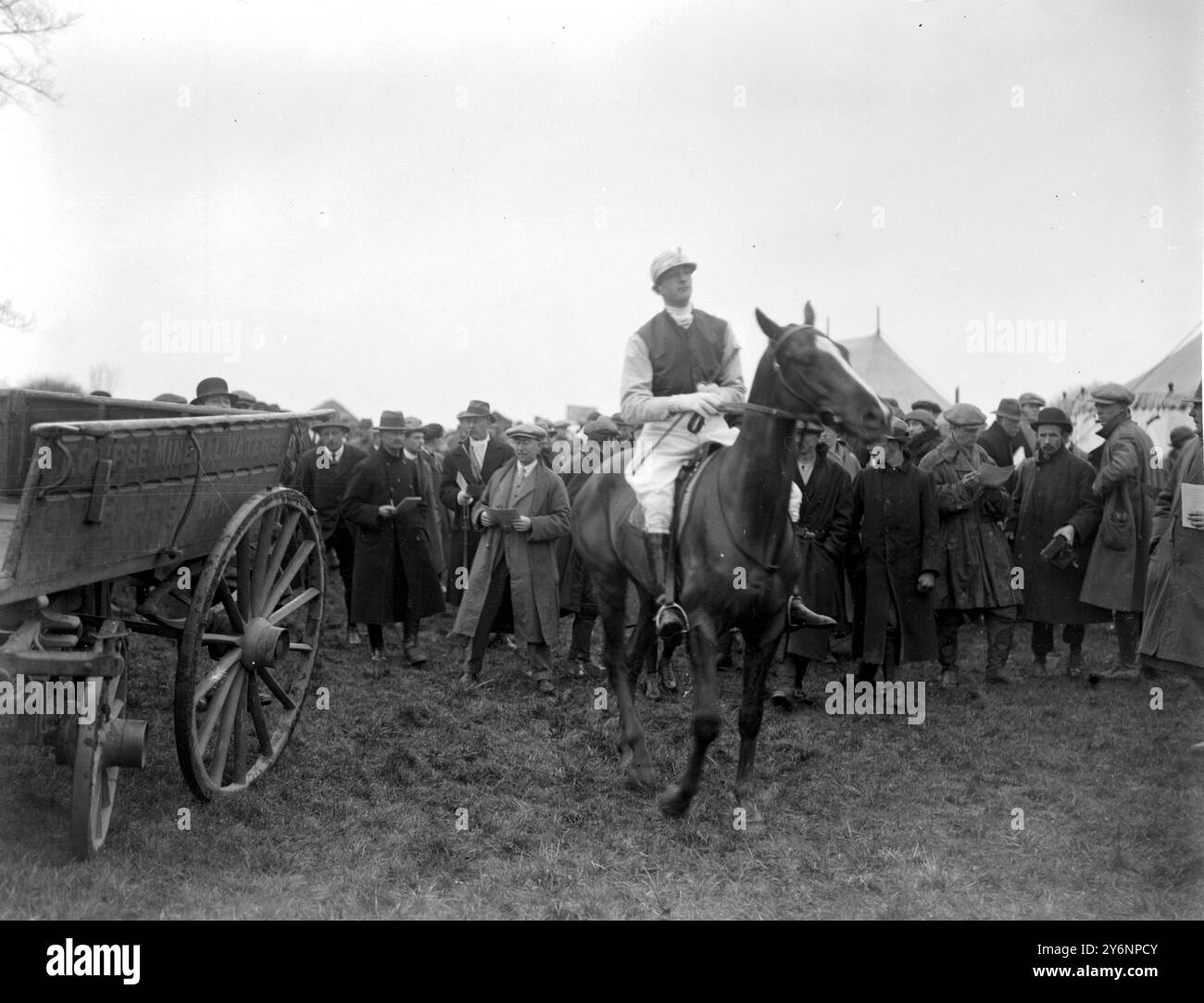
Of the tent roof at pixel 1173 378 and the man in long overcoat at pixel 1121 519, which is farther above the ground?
the tent roof at pixel 1173 378

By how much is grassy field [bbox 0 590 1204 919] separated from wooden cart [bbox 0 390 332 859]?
33 centimetres

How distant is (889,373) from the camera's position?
629 inches

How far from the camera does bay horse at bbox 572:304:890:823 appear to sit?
17.1 feet

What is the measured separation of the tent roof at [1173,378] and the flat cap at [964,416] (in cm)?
423

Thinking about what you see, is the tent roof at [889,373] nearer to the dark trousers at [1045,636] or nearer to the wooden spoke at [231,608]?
the dark trousers at [1045,636]

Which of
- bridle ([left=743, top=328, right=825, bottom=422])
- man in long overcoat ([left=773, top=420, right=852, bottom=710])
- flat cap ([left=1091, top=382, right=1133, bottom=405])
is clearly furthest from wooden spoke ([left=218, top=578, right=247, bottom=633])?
flat cap ([left=1091, top=382, right=1133, bottom=405])

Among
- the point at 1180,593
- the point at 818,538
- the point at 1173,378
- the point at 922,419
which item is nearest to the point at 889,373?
the point at 1173,378

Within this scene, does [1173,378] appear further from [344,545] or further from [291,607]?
[291,607]

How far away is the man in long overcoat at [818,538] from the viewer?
8555 mm

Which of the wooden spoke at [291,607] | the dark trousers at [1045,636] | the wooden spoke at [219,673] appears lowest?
the dark trousers at [1045,636]

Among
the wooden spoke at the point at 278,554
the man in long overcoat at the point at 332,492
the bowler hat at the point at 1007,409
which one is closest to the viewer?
the wooden spoke at the point at 278,554

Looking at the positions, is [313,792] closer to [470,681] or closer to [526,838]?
[526,838]

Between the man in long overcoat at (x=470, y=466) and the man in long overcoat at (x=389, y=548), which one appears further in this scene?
the man in long overcoat at (x=470, y=466)

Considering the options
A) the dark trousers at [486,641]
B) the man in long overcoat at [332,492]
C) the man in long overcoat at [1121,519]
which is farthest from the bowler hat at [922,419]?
the man in long overcoat at [332,492]
